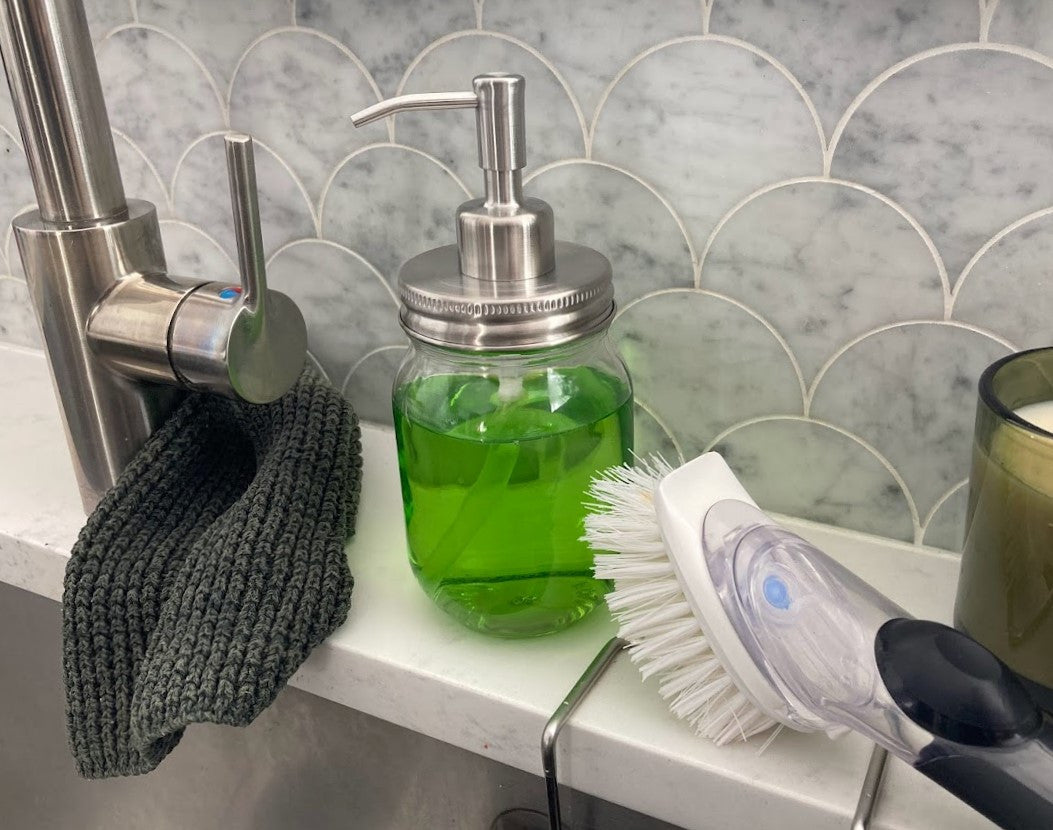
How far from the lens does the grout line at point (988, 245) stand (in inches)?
15.0

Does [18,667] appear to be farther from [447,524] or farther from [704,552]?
[704,552]

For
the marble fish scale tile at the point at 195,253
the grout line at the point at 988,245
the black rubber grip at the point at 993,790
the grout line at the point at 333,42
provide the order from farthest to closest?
the marble fish scale tile at the point at 195,253 < the grout line at the point at 333,42 < the grout line at the point at 988,245 < the black rubber grip at the point at 993,790

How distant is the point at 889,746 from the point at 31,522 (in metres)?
0.43

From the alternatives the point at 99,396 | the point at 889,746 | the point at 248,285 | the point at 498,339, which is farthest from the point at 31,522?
the point at 889,746

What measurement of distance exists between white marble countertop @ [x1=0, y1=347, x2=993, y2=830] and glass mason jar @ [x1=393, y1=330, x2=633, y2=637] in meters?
0.02

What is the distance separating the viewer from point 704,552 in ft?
1.10

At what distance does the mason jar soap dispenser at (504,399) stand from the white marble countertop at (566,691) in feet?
0.07

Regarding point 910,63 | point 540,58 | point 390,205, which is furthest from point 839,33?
point 390,205

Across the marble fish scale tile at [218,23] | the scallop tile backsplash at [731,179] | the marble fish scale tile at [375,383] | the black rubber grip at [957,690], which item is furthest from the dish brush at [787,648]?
the marble fish scale tile at [218,23]

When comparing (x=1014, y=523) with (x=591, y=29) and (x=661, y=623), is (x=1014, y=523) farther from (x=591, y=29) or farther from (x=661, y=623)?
(x=591, y=29)

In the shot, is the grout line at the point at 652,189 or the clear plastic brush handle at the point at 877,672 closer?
→ the clear plastic brush handle at the point at 877,672

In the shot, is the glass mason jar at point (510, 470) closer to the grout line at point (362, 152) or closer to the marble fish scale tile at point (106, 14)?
the grout line at point (362, 152)

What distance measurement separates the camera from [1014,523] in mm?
331

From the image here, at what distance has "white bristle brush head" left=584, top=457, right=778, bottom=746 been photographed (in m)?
0.35
